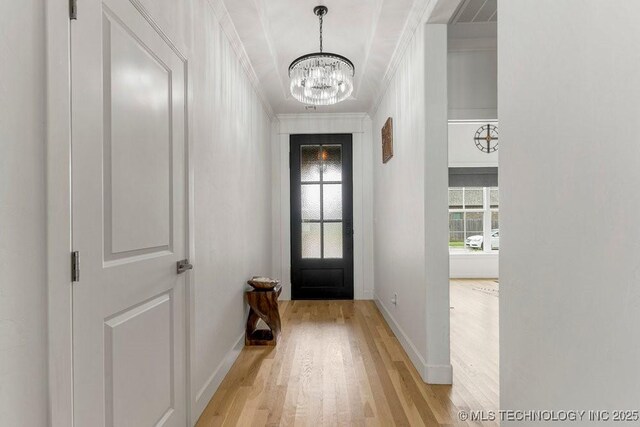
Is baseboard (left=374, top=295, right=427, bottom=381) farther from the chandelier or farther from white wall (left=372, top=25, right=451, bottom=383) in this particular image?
the chandelier

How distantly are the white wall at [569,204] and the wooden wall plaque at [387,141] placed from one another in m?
2.26

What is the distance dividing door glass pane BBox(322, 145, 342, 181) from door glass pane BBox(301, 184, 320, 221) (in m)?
0.22

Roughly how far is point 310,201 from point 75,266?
13.6 ft

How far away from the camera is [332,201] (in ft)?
16.9

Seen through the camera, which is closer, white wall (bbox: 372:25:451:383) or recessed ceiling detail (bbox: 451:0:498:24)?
white wall (bbox: 372:25:451:383)

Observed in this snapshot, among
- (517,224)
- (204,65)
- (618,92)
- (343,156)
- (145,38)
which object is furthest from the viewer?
(343,156)

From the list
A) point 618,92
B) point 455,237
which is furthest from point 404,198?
point 455,237

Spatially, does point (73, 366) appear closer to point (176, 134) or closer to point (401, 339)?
point (176, 134)

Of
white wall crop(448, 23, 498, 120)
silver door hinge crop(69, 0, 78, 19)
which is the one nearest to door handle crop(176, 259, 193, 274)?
silver door hinge crop(69, 0, 78, 19)

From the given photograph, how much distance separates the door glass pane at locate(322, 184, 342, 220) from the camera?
516 cm

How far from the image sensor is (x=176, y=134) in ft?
6.01

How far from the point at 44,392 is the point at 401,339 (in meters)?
2.79

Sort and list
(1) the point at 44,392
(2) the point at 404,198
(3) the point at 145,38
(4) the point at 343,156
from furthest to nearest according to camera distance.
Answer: (4) the point at 343,156 → (2) the point at 404,198 → (3) the point at 145,38 → (1) the point at 44,392

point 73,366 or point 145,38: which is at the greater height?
point 145,38
